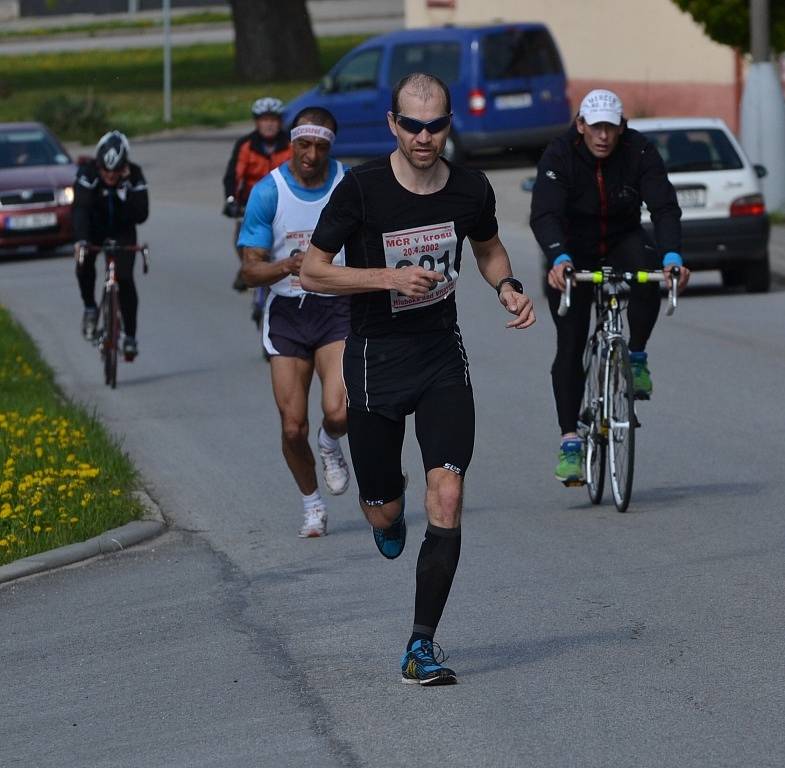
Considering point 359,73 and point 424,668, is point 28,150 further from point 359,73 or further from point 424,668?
point 424,668

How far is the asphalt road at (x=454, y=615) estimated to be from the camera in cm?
609

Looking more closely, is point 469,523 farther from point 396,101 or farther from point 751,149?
point 751,149

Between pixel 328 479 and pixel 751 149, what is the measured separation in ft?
54.5

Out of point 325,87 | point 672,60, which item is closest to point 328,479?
point 325,87

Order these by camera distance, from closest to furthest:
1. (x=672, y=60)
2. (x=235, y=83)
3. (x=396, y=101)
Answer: (x=396, y=101) < (x=672, y=60) < (x=235, y=83)

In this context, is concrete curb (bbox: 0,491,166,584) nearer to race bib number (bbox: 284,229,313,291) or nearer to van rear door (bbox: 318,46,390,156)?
race bib number (bbox: 284,229,313,291)

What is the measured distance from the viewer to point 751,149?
83.3ft

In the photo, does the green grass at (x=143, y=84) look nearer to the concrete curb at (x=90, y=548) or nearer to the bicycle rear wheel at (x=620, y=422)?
the concrete curb at (x=90, y=548)

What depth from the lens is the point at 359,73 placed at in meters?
32.8

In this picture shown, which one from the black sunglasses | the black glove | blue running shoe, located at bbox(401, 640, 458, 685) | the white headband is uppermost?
the black sunglasses

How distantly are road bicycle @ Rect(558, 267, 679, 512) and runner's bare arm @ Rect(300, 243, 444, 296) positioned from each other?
265 centimetres

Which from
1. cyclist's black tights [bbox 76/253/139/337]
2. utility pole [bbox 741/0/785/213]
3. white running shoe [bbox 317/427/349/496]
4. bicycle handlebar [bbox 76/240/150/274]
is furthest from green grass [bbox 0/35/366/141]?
white running shoe [bbox 317/427/349/496]

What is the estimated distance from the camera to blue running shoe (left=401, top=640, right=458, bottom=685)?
21.5 ft

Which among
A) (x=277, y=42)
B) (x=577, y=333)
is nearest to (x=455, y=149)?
(x=277, y=42)
